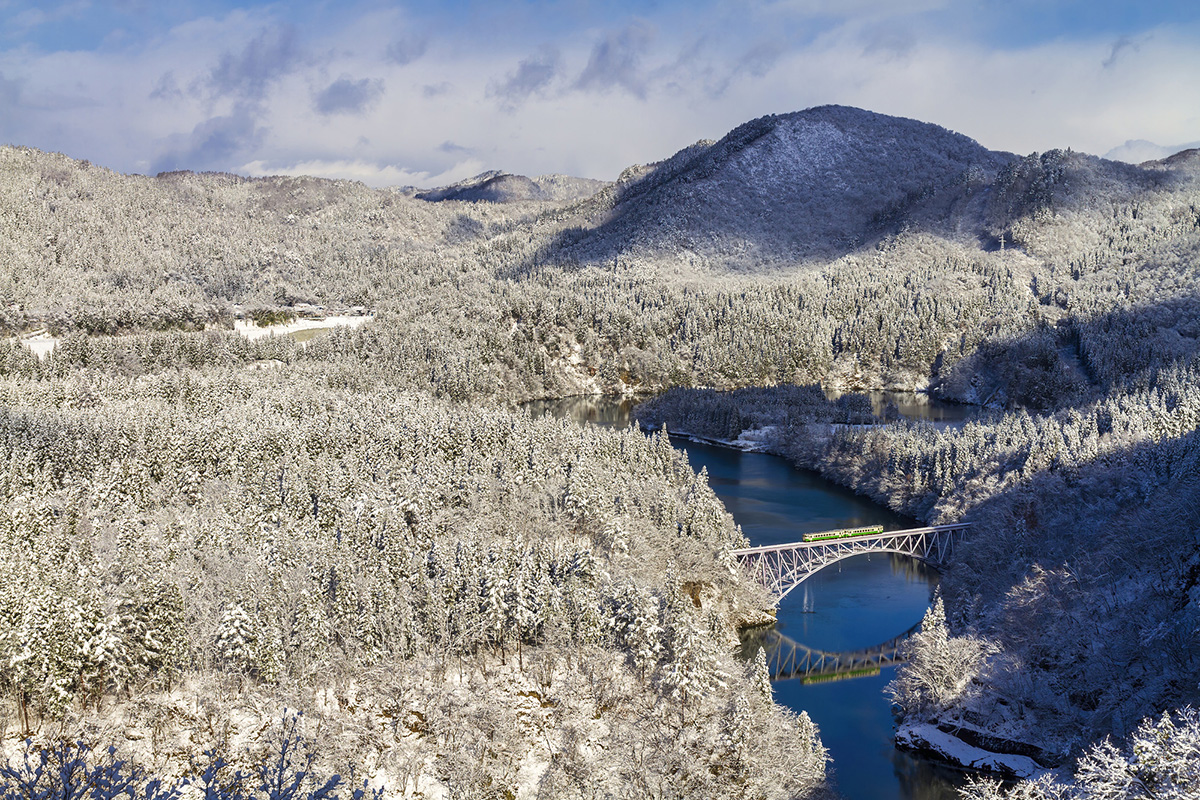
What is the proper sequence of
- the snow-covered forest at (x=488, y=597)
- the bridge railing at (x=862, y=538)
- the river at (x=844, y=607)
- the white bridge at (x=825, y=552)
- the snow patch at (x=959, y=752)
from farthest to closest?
the white bridge at (x=825, y=552) < the bridge railing at (x=862, y=538) < the river at (x=844, y=607) < the snow patch at (x=959, y=752) < the snow-covered forest at (x=488, y=597)

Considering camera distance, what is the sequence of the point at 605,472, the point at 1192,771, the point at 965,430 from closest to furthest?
1. the point at 1192,771
2. the point at 605,472
3. the point at 965,430

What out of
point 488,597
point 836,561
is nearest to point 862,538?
point 836,561

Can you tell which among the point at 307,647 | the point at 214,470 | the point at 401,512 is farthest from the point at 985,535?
the point at 214,470

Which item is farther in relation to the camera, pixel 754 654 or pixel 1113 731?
pixel 754 654

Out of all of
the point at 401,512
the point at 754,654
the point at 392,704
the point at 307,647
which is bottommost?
the point at 754,654

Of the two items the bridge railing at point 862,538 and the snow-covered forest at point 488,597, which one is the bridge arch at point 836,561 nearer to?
the bridge railing at point 862,538

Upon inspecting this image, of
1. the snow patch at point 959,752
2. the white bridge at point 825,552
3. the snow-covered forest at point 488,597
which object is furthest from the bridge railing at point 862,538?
the snow patch at point 959,752

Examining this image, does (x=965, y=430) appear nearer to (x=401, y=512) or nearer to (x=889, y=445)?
(x=889, y=445)

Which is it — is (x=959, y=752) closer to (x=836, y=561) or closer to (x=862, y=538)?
(x=862, y=538)
